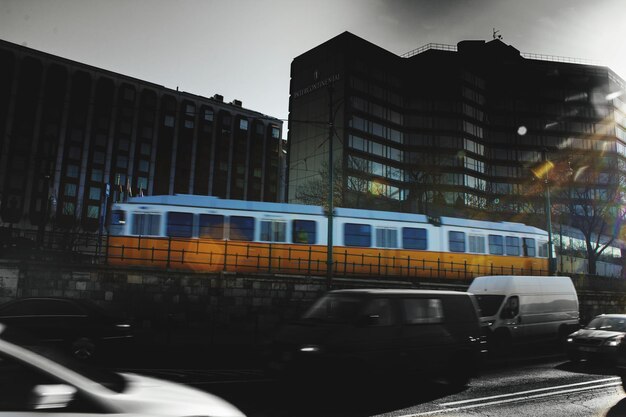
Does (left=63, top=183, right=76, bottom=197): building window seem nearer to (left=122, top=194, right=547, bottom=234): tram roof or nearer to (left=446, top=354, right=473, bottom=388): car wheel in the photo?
(left=122, top=194, right=547, bottom=234): tram roof

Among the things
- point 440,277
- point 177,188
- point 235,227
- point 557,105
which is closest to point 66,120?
point 177,188

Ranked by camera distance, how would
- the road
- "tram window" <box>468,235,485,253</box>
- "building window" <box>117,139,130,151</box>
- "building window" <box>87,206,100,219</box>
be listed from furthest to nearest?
"building window" <box>117,139,130,151</box>
"building window" <box>87,206,100,219</box>
"tram window" <box>468,235,485,253</box>
the road

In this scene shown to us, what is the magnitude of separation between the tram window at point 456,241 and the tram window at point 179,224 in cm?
1329

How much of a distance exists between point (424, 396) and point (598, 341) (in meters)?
6.62

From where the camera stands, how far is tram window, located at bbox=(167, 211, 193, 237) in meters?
20.4

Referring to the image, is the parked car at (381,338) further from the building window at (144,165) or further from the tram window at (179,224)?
the building window at (144,165)

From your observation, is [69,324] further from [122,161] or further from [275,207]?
[122,161]

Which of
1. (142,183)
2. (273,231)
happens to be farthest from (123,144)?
(273,231)

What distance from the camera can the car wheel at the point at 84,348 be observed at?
9828 millimetres

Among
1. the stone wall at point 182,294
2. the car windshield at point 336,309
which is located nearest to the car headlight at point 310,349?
the car windshield at point 336,309

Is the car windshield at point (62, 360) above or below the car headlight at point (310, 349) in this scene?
above

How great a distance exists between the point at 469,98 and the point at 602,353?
6940 centimetres

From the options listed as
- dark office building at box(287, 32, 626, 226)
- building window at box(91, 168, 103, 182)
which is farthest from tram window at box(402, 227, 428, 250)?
building window at box(91, 168, 103, 182)

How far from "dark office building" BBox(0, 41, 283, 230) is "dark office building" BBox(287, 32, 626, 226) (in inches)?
625
